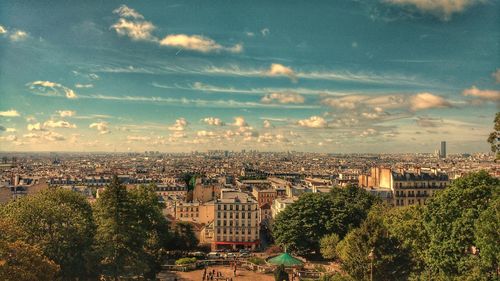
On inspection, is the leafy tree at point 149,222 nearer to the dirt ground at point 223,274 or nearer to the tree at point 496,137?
the dirt ground at point 223,274

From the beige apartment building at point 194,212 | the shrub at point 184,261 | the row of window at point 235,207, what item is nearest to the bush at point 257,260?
the shrub at point 184,261

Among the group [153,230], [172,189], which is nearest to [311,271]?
[153,230]

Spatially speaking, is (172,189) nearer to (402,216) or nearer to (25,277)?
(402,216)

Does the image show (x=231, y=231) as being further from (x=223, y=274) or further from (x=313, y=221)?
(x=223, y=274)

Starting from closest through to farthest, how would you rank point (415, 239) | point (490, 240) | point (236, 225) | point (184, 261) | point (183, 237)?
point (490, 240)
point (415, 239)
point (184, 261)
point (183, 237)
point (236, 225)

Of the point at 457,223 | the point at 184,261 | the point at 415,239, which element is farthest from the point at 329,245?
the point at 457,223

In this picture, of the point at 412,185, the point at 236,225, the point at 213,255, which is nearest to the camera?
the point at 213,255
